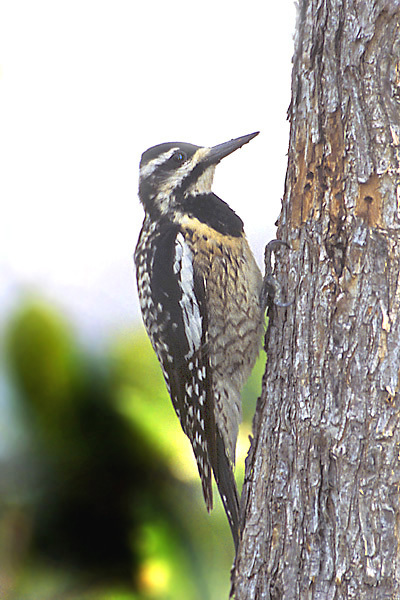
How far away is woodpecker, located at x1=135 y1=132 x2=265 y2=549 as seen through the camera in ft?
7.43

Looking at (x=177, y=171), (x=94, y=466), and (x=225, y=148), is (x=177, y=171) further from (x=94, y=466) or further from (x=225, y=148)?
(x=94, y=466)

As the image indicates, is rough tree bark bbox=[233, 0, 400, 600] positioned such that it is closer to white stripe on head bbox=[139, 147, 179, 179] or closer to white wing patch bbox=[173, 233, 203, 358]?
white wing patch bbox=[173, 233, 203, 358]

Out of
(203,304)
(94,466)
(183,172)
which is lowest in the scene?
(94,466)

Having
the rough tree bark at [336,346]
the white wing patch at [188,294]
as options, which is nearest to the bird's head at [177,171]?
the white wing patch at [188,294]

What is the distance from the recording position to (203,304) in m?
2.26

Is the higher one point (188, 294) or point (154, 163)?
point (154, 163)

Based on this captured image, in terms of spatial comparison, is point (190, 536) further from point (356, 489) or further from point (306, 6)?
point (306, 6)

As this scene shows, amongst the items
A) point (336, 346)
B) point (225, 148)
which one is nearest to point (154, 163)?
point (225, 148)

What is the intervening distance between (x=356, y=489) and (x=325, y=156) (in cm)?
93

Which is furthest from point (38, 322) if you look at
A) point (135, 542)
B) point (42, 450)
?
point (135, 542)

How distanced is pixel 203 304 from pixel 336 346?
0.79m

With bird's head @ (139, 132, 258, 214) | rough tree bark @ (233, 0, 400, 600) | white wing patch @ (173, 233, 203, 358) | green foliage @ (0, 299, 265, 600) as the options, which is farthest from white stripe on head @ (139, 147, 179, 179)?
green foliage @ (0, 299, 265, 600)

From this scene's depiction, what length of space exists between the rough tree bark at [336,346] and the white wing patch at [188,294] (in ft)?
1.77

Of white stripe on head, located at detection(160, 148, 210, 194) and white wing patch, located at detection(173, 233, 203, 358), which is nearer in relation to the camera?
white wing patch, located at detection(173, 233, 203, 358)
